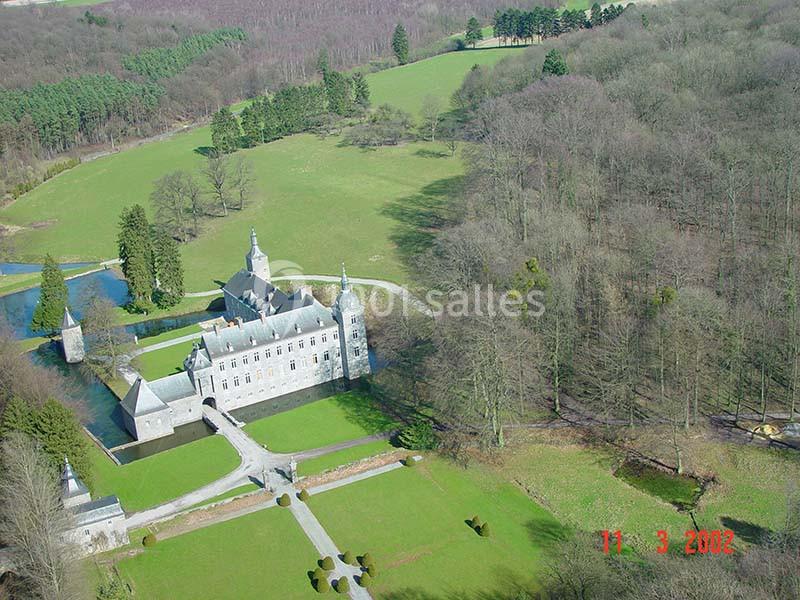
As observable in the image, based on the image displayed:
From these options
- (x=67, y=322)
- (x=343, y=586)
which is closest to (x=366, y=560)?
(x=343, y=586)

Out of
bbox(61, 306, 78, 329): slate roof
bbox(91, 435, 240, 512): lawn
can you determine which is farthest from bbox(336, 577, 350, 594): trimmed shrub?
bbox(61, 306, 78, 329): slate roof

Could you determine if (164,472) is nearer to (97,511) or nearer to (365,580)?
(97,511)

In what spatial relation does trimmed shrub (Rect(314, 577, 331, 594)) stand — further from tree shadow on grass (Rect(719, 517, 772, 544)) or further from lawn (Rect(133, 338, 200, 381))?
lawn (Rect(133, 338, 200, 381))

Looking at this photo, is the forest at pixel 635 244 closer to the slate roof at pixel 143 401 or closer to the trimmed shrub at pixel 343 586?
the trimmed shrub at pixel 343 586

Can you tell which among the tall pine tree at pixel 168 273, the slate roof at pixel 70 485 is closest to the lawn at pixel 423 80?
the tall pine tree at pixel 168 273

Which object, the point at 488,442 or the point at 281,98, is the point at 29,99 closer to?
the point at 281,98

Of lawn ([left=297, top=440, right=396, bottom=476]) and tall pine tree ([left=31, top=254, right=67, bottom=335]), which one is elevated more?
tall pine tree ([left=31, top=254, right=67, bottom=335])

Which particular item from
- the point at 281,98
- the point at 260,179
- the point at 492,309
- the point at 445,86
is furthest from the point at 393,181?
the point at 492,309
